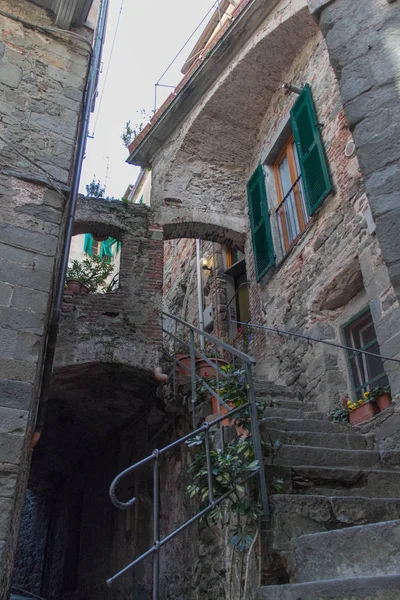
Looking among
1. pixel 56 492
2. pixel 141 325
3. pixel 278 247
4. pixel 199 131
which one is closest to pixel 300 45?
pixel 199 131

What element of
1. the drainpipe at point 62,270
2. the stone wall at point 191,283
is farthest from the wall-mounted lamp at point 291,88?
the stone wall at point 191,283

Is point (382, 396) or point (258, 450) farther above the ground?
point (382, 396)

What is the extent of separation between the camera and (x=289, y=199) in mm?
7699

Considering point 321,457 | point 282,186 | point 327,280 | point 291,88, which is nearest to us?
point 321,457

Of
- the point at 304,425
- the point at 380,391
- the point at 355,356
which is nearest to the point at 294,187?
the point at 355,356

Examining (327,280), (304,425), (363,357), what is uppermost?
(327,280)

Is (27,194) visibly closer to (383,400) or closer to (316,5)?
(316,5)

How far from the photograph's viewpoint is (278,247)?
773 cm

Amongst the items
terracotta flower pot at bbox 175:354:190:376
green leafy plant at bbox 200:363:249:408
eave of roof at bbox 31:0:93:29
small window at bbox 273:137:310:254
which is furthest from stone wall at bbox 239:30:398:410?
eave of roof at bbox 31:0:93:29

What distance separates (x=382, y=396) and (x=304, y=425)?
36.0 inches

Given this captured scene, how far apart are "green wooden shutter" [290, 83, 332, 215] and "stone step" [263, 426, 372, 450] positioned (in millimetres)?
3076

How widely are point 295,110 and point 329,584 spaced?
22.0 ft

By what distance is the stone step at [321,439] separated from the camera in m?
4.30

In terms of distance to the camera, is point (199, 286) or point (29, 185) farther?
point (199, 286)
